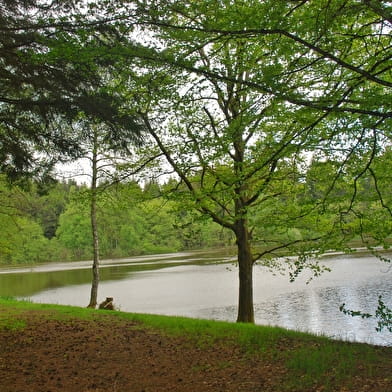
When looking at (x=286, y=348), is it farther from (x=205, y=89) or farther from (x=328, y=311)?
(x=328, y=311)

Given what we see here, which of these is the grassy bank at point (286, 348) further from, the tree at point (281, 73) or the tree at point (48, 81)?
the tree at point (48, 81)

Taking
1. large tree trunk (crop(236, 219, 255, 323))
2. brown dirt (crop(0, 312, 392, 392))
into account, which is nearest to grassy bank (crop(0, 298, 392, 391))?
brown dirt (crop(0, 312, 392, 392))

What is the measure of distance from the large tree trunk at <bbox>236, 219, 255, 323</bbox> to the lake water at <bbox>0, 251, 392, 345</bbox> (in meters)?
1.55

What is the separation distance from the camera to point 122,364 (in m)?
5.88

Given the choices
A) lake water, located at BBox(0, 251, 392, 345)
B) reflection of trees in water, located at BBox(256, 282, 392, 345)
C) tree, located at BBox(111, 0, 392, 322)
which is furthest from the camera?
lake water, located at BBox(0, 251, 392, 345)

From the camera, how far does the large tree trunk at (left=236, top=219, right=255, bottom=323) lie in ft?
33.3

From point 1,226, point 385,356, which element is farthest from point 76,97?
point 1,226

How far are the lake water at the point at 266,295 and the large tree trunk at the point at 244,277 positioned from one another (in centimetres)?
155

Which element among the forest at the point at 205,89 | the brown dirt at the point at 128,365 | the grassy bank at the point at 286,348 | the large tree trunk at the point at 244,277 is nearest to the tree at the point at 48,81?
the forest at the point at 205,89

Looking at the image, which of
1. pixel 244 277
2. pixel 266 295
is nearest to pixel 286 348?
pixel 244 277

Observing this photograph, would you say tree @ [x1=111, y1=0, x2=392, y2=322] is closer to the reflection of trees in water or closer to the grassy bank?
the grassy bank

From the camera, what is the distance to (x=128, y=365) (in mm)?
5836

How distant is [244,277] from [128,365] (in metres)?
4.98

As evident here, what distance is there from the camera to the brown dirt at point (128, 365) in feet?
16.3
